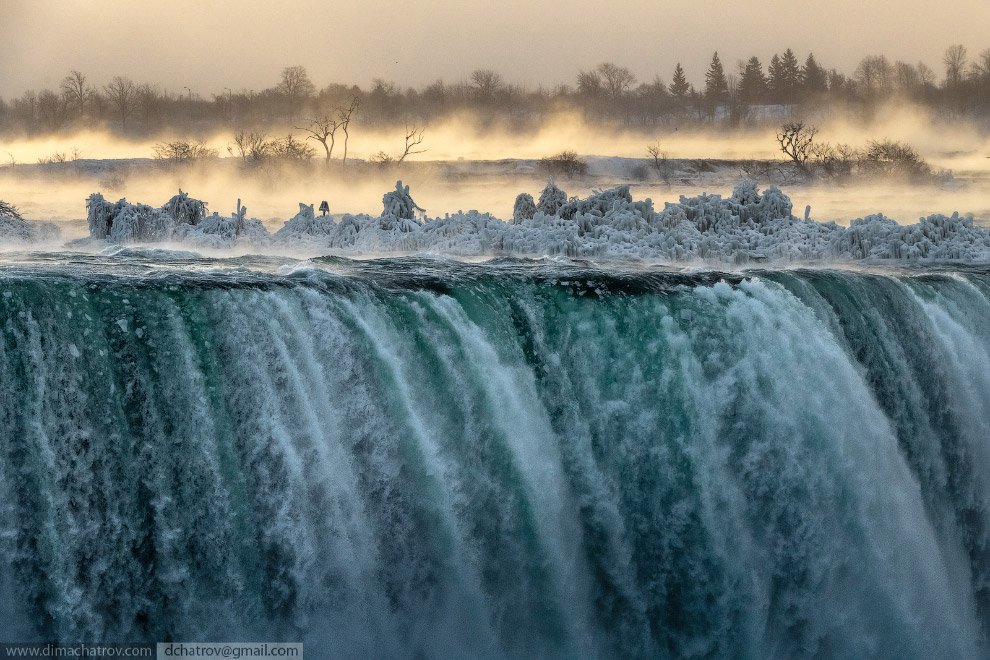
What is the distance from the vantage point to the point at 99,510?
Result: 22.9 feet

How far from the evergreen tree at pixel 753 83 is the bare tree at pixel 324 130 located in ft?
55.5

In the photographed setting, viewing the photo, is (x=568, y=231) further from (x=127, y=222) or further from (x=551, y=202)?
(x=127, y=222)

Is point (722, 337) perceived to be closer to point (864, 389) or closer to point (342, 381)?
point (864, 389)

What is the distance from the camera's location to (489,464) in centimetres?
854

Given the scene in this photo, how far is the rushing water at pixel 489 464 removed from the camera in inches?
278

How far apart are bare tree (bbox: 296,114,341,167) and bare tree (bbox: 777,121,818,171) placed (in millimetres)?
16815

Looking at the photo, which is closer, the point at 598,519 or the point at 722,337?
the point at 598,519

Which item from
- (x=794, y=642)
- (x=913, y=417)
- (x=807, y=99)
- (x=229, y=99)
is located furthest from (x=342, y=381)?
(x=807, y=99)

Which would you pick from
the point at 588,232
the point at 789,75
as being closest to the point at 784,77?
the point at 789,75

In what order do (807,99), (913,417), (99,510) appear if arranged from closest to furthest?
1. (99,510)
2. (913,417)
3. (807,99)

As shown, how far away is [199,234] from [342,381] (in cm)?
1223

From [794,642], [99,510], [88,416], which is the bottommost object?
[794,642]

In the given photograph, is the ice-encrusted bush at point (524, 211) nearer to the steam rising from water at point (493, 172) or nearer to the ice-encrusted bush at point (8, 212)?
the ice-encrusted bush at point (8, 212)

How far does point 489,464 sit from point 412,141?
1317 inches
